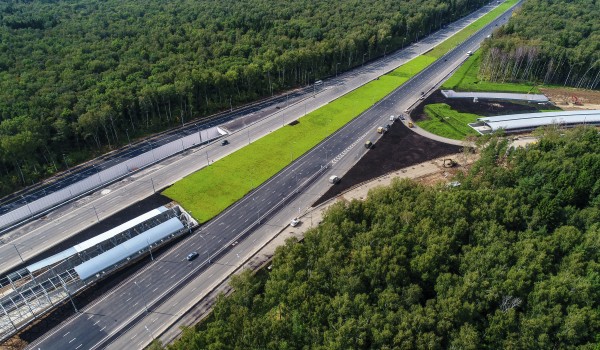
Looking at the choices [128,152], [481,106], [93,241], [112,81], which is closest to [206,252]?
[93,241]

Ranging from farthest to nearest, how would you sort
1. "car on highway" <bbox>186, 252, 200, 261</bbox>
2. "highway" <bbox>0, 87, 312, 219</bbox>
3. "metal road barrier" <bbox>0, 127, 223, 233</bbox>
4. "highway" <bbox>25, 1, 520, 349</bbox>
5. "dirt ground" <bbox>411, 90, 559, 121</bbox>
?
"dirt ground" <bbox>411, 90, 559, 121</bbox> → "highway" <bbox>0, 87, 312, 219</bbox> → "metal road barrier" <bbox>0, 127, 223, 233</bbox> → "car on highway" <bbox>186, 252, 200, 261</bbox> → "highway" <bbox>25, 1, 520, 349</bbox>

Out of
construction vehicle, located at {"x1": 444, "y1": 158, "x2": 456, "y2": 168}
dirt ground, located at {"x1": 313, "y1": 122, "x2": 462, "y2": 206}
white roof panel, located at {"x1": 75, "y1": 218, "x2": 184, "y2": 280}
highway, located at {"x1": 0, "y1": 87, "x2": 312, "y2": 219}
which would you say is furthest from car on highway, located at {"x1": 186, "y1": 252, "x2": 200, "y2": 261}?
construction vehicle, located at {"x1": 444, "y1": 158, "x2": 456, "y2": 168}

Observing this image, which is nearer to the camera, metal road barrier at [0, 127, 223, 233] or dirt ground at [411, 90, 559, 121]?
metal road barrier at [0, 127, 223, 233]

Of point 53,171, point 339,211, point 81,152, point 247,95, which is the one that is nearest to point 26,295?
point 53,171

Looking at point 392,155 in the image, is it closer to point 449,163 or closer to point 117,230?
point 449,163

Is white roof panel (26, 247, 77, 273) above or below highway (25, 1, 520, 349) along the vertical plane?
above

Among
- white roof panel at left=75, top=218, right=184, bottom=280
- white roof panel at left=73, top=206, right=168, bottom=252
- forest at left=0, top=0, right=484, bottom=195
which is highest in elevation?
forest at left=0, top=0, right=484, bottom=195

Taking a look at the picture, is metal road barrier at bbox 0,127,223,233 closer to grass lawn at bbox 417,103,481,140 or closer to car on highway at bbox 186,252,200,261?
car on highway at bbox 186,252,200,261
